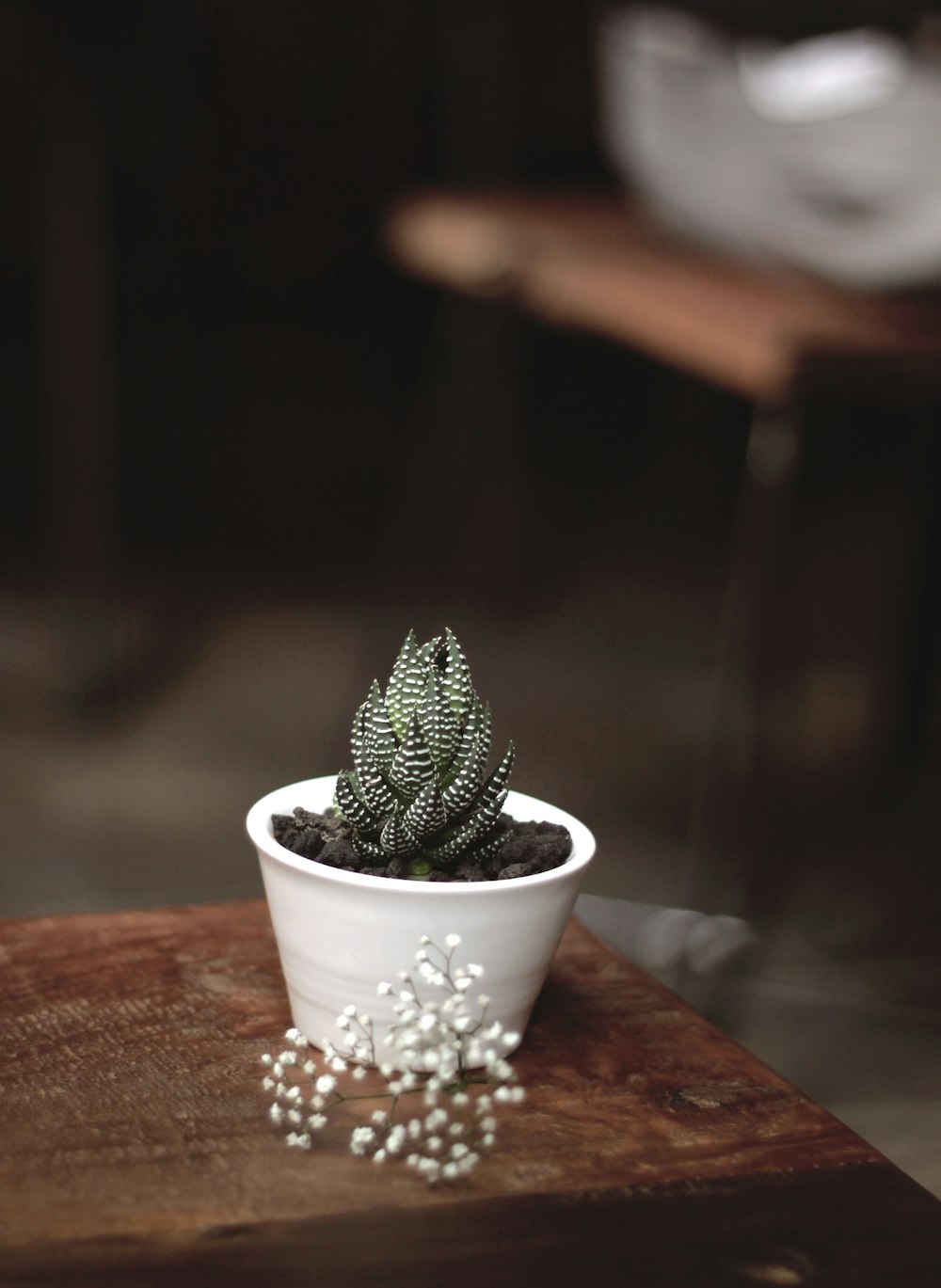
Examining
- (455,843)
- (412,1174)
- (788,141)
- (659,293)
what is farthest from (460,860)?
(788,141)

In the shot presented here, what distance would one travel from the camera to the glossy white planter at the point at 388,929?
628 mm

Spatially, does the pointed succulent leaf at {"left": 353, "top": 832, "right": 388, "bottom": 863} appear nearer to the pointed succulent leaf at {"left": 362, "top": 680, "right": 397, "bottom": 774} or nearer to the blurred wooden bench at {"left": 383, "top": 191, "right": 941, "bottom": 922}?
the pointed succulent leaf at {"left": 362, "top": 680, "right": 397, "bottom": 774}

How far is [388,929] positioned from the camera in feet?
2.08

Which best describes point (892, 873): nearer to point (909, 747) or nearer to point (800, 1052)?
point (909, 747)

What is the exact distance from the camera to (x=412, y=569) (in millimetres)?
2619

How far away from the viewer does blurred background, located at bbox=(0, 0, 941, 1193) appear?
1615 mm

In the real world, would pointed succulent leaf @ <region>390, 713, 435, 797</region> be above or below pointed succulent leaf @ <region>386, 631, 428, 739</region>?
below

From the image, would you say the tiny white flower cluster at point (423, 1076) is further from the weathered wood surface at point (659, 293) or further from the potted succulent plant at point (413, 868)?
the weathered wood surface at point (659, 293)

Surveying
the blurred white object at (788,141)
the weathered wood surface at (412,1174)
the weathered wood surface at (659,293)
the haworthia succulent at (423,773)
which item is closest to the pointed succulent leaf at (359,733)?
the haworthia succulent at (423,773)

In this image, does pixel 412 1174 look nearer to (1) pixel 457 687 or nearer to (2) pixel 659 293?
(1) pixel 457 687

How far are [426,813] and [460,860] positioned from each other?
43 mm

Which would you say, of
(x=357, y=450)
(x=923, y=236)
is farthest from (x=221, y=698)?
(x=357, y=450)

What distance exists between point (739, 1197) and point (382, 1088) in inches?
6.2

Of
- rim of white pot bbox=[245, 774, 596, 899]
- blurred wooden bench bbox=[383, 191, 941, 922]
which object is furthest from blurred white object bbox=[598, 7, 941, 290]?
rim of white pot bbox=[245, 774, 596, 899]
